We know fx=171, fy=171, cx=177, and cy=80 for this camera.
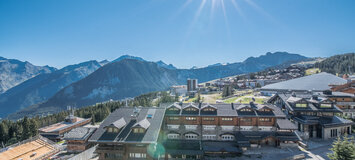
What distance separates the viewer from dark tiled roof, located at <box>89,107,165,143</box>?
29.1 metres

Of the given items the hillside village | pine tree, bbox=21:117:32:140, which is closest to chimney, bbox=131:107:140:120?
the hillside village

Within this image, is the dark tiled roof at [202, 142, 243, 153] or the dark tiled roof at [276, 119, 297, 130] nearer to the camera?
the dark tiled roof at [202, 142, 243, 153]

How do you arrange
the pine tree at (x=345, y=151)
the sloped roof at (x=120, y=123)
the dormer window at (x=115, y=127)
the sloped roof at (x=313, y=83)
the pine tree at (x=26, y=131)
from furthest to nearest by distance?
the sloped roof at (x=313, y=83), the pine tree at (x=26, y=131), the sloped roof at (x=120, y=123), the dormer window at (x=115, y=127), the pine tree at (x=345, y=151)

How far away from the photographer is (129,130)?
3094 cm

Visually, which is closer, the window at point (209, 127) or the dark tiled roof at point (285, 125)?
the dark tiled roof at point (285, 125)

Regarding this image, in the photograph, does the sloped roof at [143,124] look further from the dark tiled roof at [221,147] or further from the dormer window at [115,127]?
the dark tiled roof at [221,147]

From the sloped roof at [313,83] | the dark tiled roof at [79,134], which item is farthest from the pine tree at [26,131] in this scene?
the sloped roof at [313,83]

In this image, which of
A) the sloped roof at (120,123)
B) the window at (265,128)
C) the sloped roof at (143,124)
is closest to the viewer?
the sloped roof at (143,124)

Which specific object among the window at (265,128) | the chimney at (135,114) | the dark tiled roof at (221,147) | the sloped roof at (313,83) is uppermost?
the sloped roof at (313,83)

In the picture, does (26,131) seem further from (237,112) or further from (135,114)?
(237,112)

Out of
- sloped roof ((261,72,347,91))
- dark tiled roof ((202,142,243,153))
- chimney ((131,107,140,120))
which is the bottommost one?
dark tiled roof ((202,142,243,153))

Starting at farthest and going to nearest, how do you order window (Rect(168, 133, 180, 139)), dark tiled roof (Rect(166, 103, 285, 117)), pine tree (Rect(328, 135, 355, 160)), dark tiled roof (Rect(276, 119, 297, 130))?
window (Rect(168, 133, 180, 139)) → dark tiled roof (Rect(166, 103, 285, 117)) → dark tiled roof (Rect(276, 119, 297, 130)) → pine tree (Rect(328, 135, 355, 160))

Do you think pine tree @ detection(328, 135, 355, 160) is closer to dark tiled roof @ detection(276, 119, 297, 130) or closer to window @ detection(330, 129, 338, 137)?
dark tiled roof @ detection(276, 119, 297, 130)

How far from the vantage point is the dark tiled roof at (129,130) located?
29.1 metres
